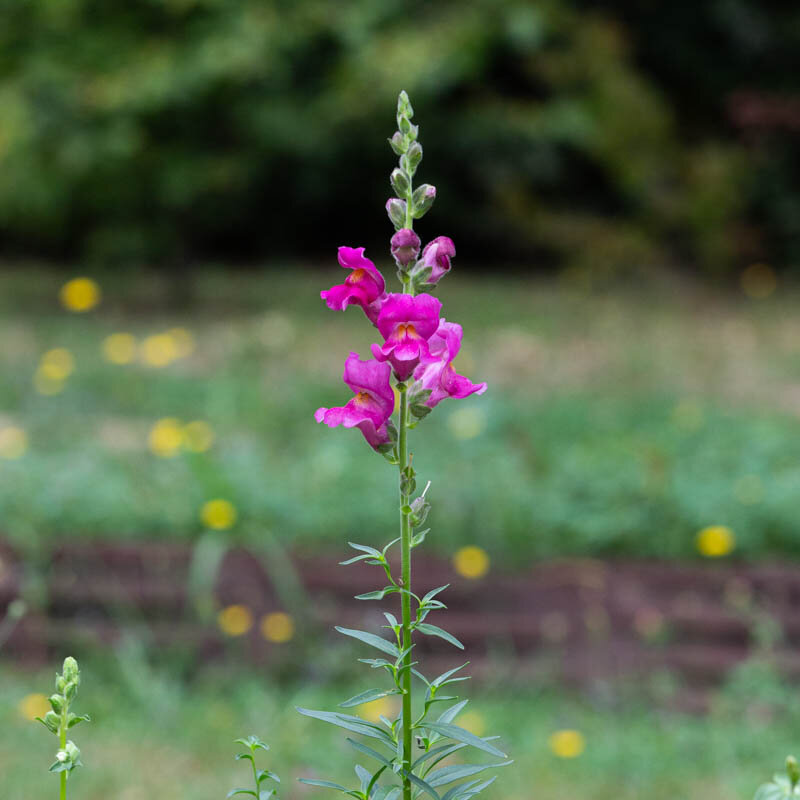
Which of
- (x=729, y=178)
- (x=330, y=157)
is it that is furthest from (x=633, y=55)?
(x=330, y=157)

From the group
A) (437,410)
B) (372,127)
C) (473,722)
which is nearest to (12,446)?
(437,410)

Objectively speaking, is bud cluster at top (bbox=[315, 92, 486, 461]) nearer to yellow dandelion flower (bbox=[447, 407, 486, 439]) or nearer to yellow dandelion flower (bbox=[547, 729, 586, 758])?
yellow dandelion flower (bbox=[547, 729, 586, 758])

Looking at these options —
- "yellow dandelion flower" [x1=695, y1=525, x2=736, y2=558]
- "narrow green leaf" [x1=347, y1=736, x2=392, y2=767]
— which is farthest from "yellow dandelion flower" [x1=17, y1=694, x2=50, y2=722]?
"narrow green leaf" [x1=347, y1=736, x2=392, y2=767]

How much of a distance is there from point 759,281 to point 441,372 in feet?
29.6

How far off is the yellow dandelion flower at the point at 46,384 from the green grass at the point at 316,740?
226 cm

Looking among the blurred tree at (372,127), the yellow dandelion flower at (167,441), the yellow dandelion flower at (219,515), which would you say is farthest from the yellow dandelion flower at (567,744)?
the blurred tree at (372,127)

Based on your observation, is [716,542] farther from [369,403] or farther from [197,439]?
[369,403]

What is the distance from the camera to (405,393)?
113 cm

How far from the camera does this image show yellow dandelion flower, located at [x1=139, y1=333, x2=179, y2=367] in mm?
5448

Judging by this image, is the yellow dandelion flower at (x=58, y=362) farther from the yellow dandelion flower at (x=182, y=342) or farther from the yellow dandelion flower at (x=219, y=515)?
the yellow dandelion flower at (x=219, y=515)

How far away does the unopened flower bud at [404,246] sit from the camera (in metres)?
1.10

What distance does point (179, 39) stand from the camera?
7.15 m

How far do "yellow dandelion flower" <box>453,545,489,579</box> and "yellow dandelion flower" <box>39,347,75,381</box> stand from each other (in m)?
2.25

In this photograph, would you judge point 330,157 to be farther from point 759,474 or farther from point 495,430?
point 759,474
